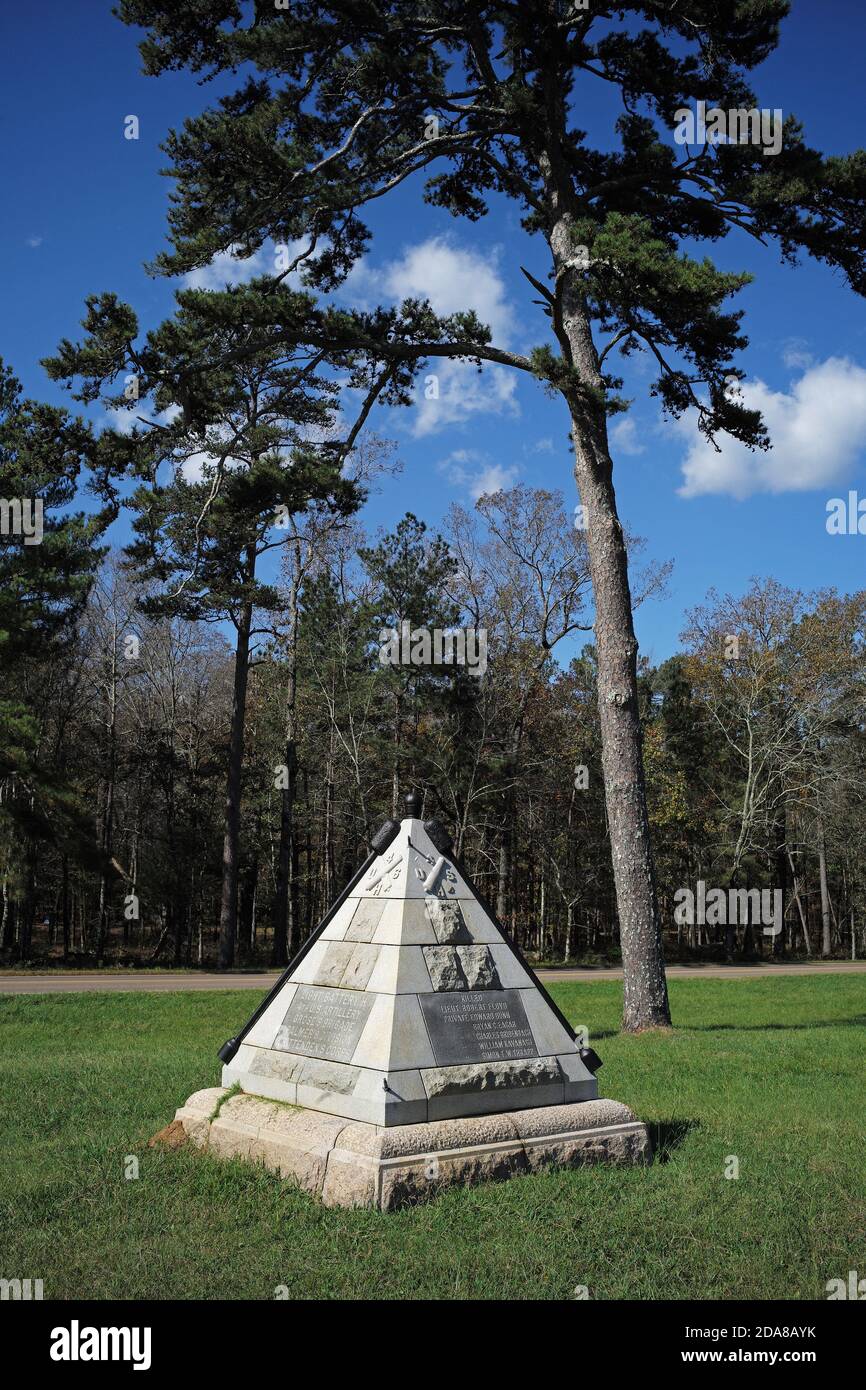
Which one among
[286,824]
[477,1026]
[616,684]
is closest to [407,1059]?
[477,1026]

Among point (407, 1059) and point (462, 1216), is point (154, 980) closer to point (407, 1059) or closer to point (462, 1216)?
point (407, 1059)

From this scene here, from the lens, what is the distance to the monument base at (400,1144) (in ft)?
16.4

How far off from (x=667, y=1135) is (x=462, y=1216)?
2.45 metres

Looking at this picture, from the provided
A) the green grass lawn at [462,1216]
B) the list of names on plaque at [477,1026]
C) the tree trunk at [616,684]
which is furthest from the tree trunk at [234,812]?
the list of names on plaque at [477,1026]

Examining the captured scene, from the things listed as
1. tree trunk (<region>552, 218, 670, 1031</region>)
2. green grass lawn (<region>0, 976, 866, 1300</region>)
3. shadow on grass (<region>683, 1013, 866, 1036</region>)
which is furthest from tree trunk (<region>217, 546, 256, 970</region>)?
green grass lawn (<region>0, 976, 866, 1300</region>)

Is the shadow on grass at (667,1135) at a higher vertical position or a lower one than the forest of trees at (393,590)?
lower

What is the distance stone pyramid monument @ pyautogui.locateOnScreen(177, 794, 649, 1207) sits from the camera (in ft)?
17.1

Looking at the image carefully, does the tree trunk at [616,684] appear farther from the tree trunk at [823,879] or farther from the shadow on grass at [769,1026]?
the tree trunk at [823,879]

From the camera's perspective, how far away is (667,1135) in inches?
269

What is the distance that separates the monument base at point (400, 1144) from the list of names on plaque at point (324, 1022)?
1.07 ft

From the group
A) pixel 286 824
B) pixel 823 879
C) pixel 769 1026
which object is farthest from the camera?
pixel 823 879

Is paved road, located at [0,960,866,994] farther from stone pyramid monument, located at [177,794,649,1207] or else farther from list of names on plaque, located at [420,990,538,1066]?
list of names on plaque, located at [420,990,538,1066]
